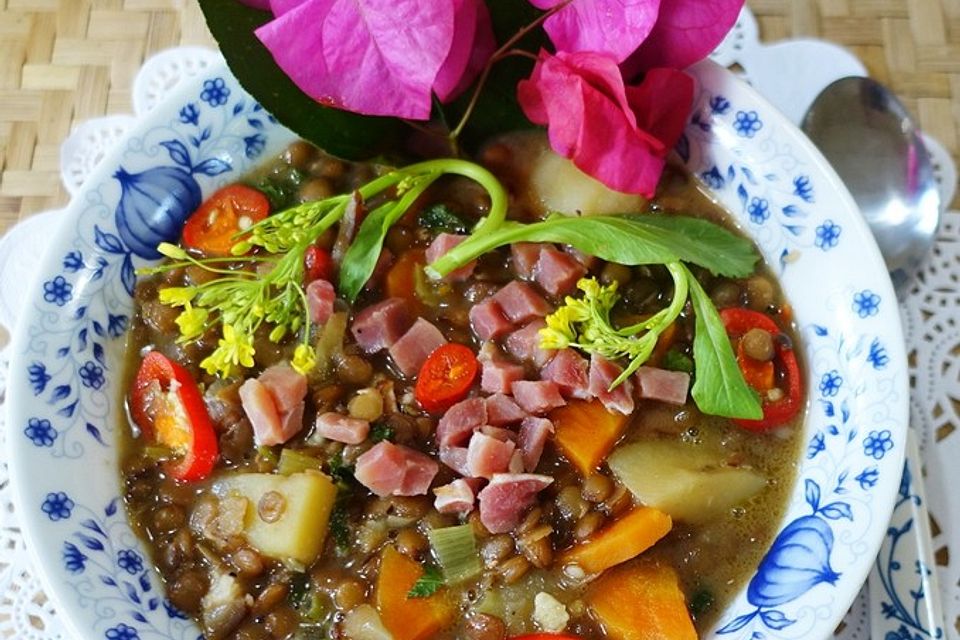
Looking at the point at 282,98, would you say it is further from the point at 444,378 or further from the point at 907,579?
the point at 907,579

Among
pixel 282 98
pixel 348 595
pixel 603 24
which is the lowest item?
pixel 348 595

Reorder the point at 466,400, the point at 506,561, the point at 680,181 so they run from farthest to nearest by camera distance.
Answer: the point at 680,181 < the point at 466,400 < the point at 506,561

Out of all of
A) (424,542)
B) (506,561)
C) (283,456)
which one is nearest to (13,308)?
(283,456)

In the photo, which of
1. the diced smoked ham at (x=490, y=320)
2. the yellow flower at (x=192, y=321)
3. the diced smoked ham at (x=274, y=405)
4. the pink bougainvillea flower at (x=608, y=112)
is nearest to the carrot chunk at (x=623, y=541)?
the diced smoked ham at (x=490, y=320)

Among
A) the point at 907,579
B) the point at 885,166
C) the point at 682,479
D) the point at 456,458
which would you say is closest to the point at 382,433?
the point at 456,458

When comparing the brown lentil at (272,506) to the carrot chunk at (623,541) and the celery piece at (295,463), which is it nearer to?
the celery piece at (295,463)

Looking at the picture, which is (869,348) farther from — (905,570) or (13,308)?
(13,308)

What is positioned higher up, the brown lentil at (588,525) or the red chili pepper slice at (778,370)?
the red chili pepper slice at (778,370)
